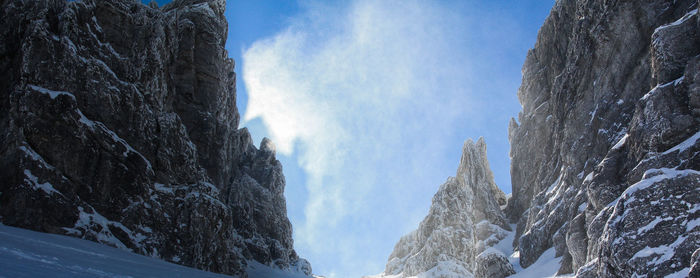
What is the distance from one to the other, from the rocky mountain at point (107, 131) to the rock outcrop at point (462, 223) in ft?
243

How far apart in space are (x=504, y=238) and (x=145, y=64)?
9289 centimetres

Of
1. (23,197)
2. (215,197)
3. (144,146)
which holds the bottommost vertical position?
(23,197)

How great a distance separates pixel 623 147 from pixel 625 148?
42cm

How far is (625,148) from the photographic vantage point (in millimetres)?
A: 36375

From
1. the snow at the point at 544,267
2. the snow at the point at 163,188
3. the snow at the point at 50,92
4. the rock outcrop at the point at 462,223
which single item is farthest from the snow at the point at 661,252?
the rock outcrop at the point at 462,223

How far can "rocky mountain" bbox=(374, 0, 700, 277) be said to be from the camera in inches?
981

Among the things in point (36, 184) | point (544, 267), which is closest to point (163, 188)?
point (36, 184)

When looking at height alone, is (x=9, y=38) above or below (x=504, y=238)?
above

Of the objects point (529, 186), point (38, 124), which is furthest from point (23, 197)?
point (529, 186)

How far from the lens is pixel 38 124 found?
37031 millimetres

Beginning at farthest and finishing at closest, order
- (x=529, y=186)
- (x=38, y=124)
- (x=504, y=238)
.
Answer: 1. (x=504, y=238)
2. (x=529, y=186)
3. (x=38, y=124)

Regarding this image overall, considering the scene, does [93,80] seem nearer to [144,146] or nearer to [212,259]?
[144,146]

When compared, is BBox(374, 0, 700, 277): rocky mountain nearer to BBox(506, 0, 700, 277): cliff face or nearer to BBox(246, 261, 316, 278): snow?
BBox(506, 0, 700, 277): cliff face

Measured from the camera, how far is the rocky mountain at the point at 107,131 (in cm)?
3600
